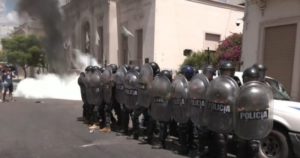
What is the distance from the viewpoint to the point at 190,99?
6.98 meters

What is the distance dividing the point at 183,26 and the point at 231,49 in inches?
181

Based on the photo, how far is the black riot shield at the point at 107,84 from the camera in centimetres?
965

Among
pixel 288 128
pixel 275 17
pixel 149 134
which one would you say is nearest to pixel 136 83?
pixel 149 134

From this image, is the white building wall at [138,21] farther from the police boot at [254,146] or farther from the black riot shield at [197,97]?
the police boot at [254,146]

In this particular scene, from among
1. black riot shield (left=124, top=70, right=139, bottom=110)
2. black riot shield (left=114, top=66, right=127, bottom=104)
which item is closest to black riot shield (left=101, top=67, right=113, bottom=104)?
black riot shield (left=114, top=66, right=127, bottom=104)

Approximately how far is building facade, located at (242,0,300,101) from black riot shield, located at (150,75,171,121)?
740cm

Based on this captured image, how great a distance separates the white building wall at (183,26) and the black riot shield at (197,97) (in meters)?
17.0

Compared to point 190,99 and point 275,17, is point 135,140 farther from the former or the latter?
point 275,17

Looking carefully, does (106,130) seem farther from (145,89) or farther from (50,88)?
(50,88)

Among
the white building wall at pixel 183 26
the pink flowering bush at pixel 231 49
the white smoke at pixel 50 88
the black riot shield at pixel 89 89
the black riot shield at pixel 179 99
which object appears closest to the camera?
the black riot shield at pixel 179 99

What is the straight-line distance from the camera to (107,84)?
9711mm

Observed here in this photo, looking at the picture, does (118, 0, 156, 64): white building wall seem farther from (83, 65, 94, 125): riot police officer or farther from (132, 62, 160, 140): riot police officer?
(132, 62, 160, 140): riot police officer

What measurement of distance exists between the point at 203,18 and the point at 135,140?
Result: 60.7 feet

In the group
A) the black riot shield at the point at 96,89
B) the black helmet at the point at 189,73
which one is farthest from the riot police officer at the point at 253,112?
the black riot shield at the point at 96,89
